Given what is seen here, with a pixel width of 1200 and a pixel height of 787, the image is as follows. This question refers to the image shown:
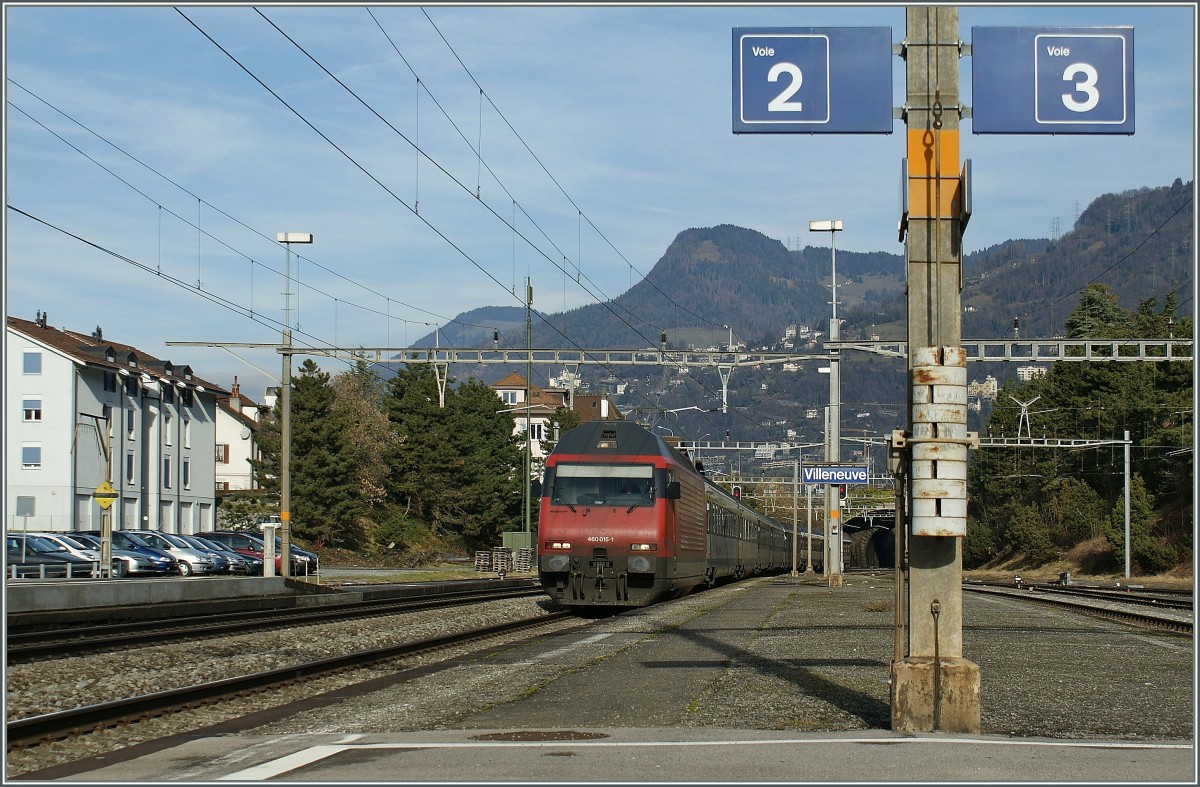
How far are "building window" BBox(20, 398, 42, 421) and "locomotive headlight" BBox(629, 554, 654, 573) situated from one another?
46.4 meters

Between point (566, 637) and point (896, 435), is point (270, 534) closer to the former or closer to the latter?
point (566, 637)

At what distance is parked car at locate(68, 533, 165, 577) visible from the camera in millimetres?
39344

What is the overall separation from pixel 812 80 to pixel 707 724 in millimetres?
5211

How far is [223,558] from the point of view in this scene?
4462cm

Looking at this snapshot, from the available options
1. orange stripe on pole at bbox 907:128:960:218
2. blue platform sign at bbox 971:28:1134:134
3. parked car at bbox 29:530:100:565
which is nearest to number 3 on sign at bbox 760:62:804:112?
orange stripe on pole at bbox 907:128:960:218

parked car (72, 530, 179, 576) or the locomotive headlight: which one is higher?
the locomotive headlight

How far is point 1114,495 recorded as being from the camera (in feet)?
286

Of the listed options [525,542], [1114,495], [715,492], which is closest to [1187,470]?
[1114,495]

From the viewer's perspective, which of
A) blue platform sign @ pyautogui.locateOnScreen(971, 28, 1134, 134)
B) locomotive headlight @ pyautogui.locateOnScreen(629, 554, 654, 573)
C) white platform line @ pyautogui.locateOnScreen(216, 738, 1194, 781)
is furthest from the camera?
locomotive headlight @ pyautogui.locateOnScreen(629, 554, 654, 573)

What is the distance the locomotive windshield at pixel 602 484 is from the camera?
26938 millimetres

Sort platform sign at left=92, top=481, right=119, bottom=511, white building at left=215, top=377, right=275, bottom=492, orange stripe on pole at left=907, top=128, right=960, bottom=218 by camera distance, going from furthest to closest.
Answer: white building at left=215, top=377, right=275, bottom=492 < platform sign at left=92, top=481, right=119, bottom=511 < orange stripe on pole at left=907, top=128, right=960, bottom=218

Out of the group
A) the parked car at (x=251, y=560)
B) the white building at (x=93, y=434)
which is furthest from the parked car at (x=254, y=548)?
the white building at (x=93, y=434)

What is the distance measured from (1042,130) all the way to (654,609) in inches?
704

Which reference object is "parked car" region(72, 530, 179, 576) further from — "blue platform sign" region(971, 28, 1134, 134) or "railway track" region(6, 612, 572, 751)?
"blue platform sign" region(971, 28, 1134, 134)
